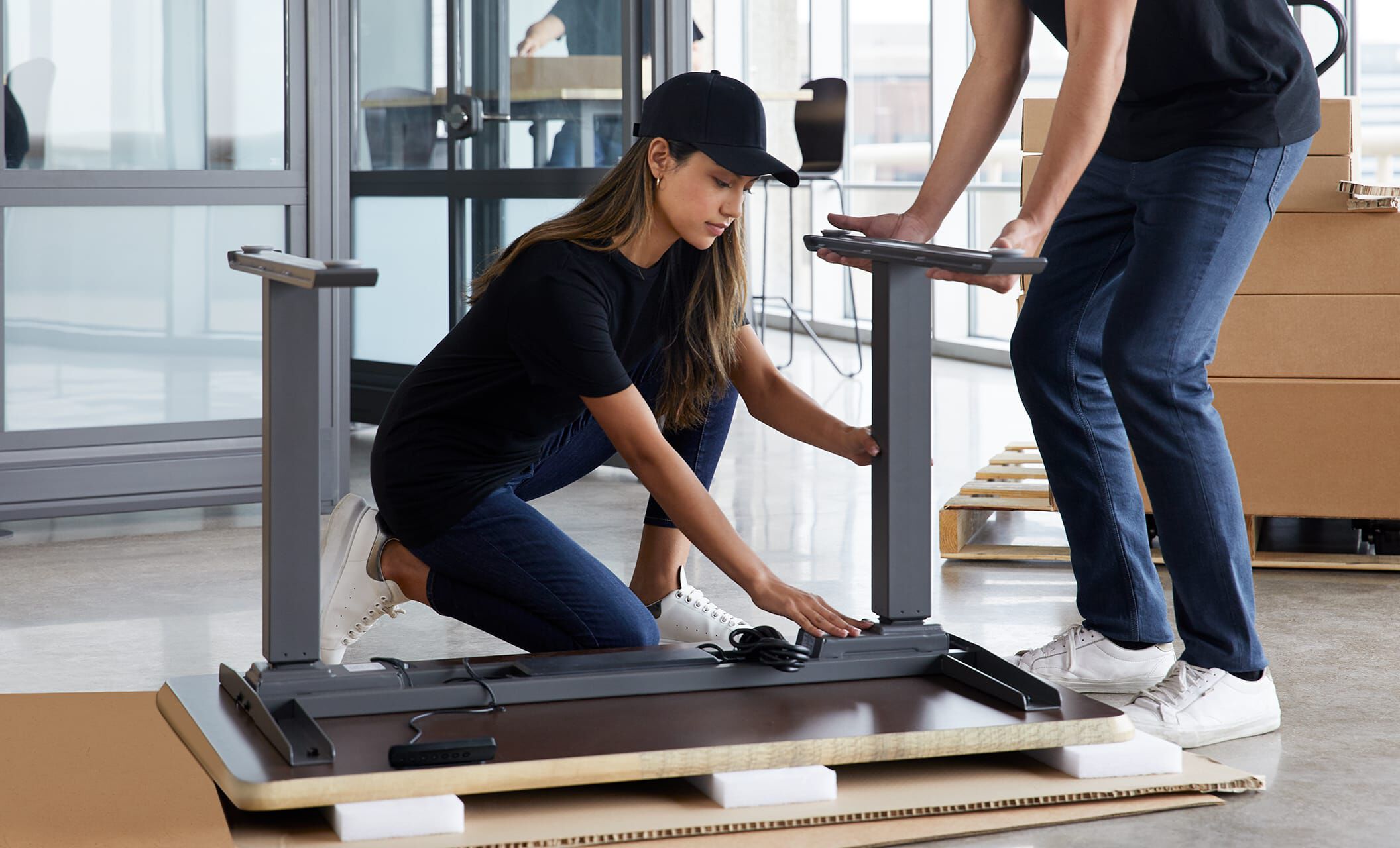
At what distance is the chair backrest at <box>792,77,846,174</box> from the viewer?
6.01 meters

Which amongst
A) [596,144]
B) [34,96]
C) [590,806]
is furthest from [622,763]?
[596,144]

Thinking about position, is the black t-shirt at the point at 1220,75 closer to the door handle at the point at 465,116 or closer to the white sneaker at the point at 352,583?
the white sneaker at the point at 352,583

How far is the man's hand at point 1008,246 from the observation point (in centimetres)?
184

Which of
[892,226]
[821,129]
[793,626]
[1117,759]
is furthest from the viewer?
[821,129]

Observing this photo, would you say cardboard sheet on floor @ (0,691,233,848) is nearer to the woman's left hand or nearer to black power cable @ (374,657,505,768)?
black power cable @ (374,657,505,768)

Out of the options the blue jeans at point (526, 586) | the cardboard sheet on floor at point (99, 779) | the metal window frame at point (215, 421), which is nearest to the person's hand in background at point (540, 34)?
the metal window frame at point (215, 421)

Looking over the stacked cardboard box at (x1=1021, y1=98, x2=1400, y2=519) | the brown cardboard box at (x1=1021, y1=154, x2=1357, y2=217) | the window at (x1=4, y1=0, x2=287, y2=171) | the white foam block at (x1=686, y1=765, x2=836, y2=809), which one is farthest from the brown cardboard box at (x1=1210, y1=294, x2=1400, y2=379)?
the window at (x1=4, y1=0, x2=287, y2=171)

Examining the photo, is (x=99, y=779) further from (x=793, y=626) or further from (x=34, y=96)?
(x=34, y=96)

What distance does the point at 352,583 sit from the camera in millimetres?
2178

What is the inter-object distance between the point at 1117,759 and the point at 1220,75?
2.87ft

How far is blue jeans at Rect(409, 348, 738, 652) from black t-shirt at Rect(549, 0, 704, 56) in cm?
232

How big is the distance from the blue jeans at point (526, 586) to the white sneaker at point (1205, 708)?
652 mm

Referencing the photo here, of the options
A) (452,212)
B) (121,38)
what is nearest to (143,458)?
(121,38)

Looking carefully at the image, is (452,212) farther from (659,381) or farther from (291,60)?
(659,381)
